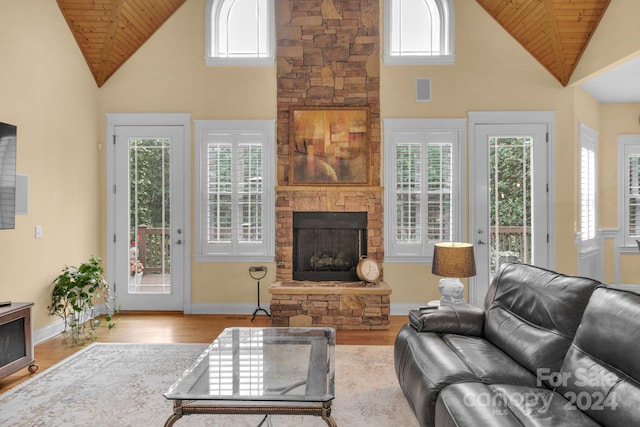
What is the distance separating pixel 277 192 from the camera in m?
4.90

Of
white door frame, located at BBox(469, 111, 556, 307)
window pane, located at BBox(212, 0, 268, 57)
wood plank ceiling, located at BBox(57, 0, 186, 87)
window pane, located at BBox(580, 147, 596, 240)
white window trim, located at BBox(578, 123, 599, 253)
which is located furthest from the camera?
window pane, located at BBox(580, 147, 596, 240)

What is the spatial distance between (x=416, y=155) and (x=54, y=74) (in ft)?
14.1

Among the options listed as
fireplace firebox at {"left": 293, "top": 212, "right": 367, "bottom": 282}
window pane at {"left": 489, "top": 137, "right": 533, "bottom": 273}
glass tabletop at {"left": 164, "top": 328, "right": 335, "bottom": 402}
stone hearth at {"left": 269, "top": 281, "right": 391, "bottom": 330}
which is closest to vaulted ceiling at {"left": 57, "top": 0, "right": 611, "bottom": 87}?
window pane at {"left": 489, "top": 137, "right": 533, "bottom": 273}

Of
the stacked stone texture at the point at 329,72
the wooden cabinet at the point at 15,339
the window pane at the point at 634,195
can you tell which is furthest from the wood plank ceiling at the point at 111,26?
the window pane at the point at 634,195

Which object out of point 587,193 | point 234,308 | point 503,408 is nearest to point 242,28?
point 234,308

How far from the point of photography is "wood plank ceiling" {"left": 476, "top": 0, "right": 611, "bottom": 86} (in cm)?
439

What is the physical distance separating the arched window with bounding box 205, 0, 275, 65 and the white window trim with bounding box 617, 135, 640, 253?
18.4 feet

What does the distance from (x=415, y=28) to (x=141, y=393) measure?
5.15m

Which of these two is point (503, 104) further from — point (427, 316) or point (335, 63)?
point (427, 316)

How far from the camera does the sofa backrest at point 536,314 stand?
2.10m

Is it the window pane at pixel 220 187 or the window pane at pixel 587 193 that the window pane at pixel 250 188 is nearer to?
the window pane at pixel 220 187

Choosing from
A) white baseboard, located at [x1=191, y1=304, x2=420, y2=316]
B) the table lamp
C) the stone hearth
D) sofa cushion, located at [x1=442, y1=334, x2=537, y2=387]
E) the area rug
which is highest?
the table lamp

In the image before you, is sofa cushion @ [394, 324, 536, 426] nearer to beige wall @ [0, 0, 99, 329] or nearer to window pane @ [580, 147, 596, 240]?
beige wall @ [0, 0, 99, 329]

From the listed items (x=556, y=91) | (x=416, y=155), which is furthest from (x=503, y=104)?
(x=416, y=155)
